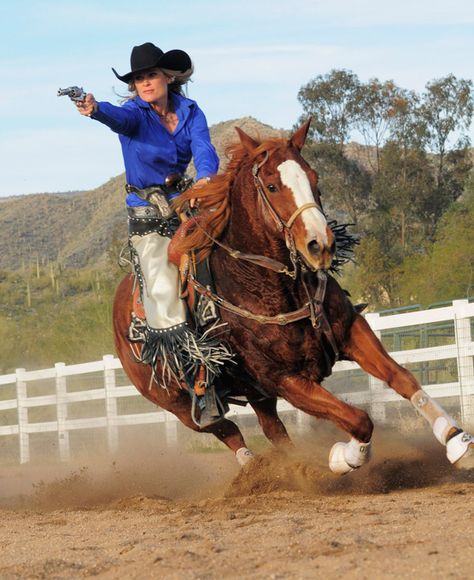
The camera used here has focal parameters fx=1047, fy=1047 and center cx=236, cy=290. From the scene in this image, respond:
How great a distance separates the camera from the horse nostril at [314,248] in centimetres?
599

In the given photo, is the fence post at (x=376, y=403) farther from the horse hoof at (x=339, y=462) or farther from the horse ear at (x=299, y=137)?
the horse ear at (x=299, y=137)

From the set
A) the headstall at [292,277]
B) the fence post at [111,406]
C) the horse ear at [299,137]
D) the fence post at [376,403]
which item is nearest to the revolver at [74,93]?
the headstall at [292,277]

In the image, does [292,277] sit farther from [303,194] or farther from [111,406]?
[111,406]

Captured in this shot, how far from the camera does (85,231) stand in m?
99.4

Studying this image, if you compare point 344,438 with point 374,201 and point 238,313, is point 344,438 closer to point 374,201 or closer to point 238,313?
point 238,313

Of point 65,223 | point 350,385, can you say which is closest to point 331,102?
point 350,385

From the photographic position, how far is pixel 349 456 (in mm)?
6730

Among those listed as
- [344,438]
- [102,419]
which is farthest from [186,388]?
[102,419]

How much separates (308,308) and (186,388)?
141 cm

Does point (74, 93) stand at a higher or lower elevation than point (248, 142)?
higher

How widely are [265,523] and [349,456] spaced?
4.20 ft

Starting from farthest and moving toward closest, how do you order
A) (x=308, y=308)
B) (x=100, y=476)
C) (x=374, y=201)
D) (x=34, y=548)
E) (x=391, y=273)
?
(x=374, y=201) → (x=391, y=273) → (x=100, y=476) → (x=308, y=308) → (x=34, y=548)

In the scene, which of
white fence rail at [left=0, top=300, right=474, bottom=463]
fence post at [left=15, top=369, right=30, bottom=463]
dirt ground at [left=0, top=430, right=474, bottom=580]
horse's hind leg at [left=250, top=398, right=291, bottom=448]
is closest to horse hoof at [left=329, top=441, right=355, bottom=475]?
dirt ground at [left=0, top=430, right=474, bottom=580]

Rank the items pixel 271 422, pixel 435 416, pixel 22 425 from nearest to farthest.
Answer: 1. pixel 435 416
2. pixel 271 422
3. pixel 22 425
